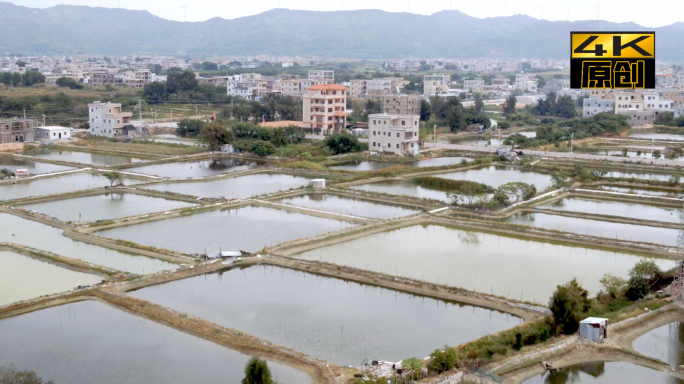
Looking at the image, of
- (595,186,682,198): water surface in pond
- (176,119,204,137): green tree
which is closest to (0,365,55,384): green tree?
(595,186,682,198): water surface in pond

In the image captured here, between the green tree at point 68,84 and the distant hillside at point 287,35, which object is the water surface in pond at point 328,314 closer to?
the green tree at point 68,84

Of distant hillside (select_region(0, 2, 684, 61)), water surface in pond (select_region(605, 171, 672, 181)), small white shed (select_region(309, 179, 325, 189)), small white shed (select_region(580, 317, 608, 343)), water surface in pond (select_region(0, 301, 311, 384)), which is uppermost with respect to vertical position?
distant hillside (select_region(0, 2, 684, 61))

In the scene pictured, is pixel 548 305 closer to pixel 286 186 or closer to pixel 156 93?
pixel 286 186

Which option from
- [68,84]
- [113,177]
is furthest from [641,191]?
[68,84]

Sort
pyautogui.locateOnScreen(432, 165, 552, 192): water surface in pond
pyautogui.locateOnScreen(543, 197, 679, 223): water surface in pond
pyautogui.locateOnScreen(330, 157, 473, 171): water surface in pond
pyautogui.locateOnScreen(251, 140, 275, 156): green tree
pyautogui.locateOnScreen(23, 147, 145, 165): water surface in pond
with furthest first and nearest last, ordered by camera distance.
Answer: pyautogui.locateOnScreen(251, 140, 275, 156): green tree < pyautogui.locateOnScreen(23, 147, 145, 165): water surface in pond < pyautogui.locateOnScreen(330, 157, 473, 171): water surface in pond < pyautogui.locateOnScreen(432, 165, 552, 192): water surface in pond < pyautogui.locateOnScreen(543, 197, 679, 223): water surface in pond

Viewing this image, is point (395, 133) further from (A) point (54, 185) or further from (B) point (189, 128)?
(A) point (54, 185)

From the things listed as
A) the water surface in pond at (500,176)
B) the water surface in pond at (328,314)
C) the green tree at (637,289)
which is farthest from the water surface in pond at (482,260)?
the water surface in pond at (500,176)

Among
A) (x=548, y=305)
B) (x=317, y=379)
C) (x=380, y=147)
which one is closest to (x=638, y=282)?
(x=548, y=305)

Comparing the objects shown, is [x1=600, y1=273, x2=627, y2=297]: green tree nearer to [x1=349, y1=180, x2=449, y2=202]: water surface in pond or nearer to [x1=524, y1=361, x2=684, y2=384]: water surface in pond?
[x1=524, y1=361, x2=684, y2=384]: water surface in pond
